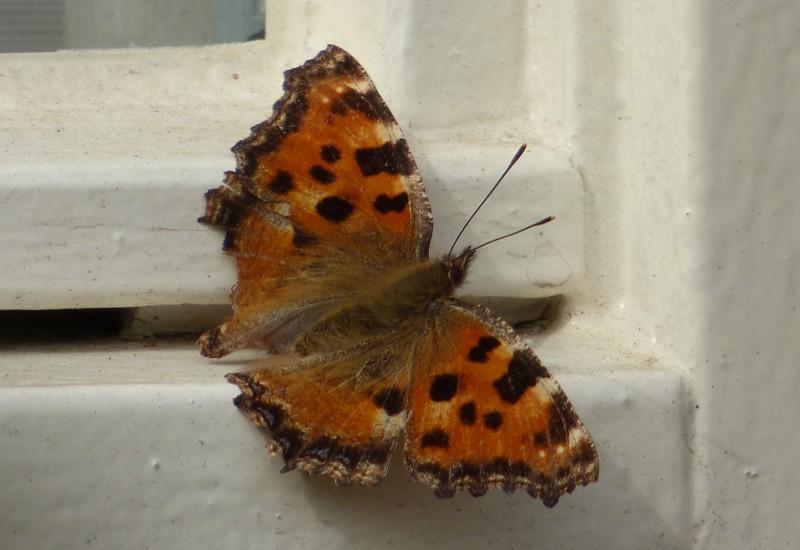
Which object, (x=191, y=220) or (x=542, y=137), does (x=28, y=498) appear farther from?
(x=542, y=137)

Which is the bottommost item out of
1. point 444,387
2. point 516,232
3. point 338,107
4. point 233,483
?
point 233,483

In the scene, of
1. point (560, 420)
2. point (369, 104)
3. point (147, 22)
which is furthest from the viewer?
point (147, 22)

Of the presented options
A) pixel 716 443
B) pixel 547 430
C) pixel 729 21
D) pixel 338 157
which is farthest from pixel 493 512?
pixel 729 21

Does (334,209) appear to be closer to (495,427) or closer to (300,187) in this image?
(300,187)

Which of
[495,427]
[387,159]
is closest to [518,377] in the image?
[495,427]

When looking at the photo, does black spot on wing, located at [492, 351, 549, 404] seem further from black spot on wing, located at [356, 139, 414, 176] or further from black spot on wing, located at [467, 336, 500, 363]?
black spot on wing, located at [356, 139, 414, 176]

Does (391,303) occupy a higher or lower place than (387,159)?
lower
